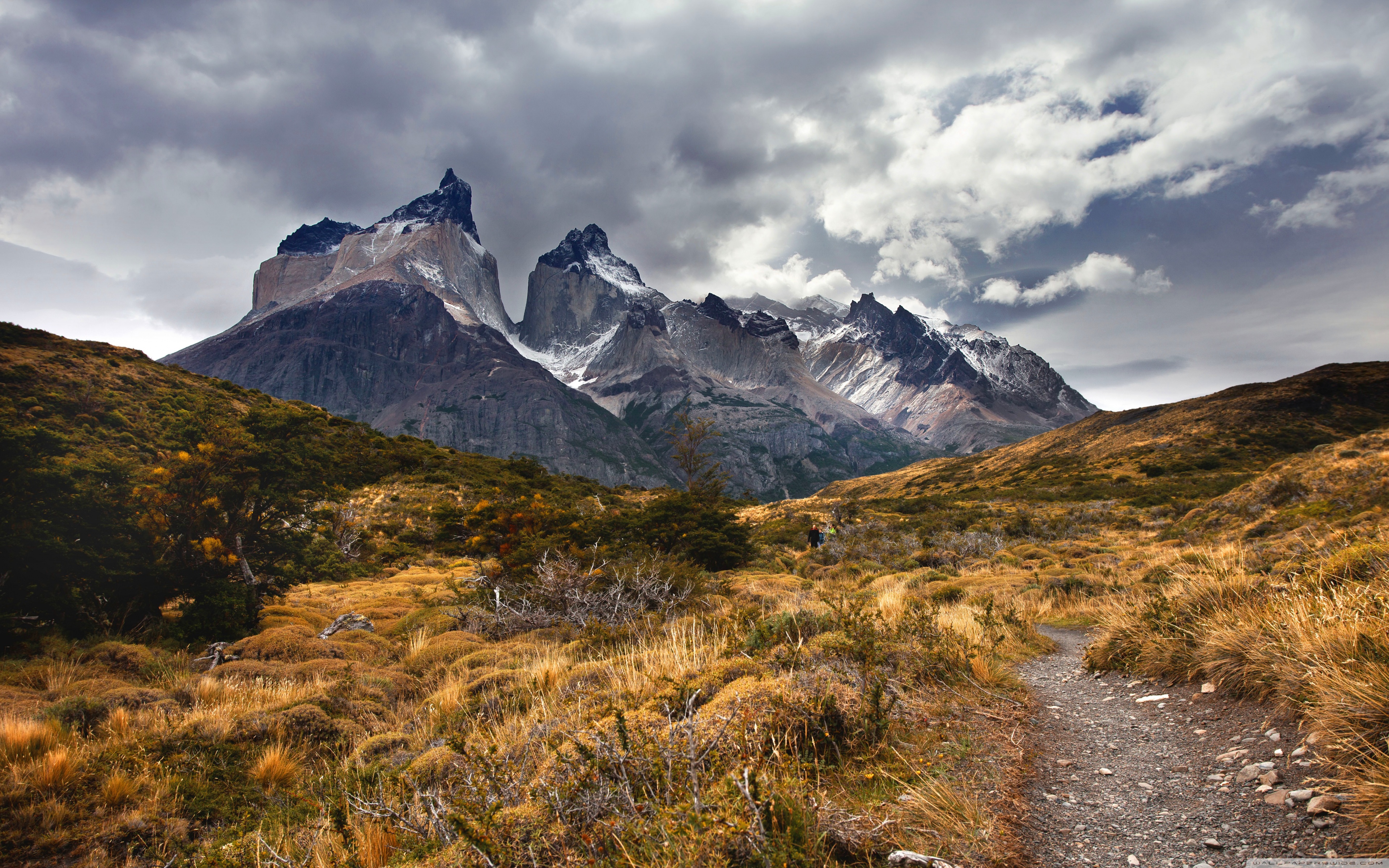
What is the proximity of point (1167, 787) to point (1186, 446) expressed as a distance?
62608mm

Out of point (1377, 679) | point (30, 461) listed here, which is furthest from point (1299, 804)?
point (30, 461)

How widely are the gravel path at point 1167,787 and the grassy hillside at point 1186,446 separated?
104 ft

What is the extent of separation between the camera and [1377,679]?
101 inches

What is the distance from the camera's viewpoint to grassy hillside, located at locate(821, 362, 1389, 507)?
37.2 meters

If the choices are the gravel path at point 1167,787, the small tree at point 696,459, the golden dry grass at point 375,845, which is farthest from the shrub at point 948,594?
the small tree at point 696,459

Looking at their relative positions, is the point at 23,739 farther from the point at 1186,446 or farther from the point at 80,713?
the point at 1186,446

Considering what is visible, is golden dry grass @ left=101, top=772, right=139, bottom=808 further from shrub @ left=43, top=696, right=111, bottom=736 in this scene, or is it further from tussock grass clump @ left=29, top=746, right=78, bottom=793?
shrub @ left=43, top=696, right=111, bottom=736

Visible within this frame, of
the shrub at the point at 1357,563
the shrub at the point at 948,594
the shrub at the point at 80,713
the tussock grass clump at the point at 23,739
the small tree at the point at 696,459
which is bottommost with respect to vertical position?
A: the shrub at the point at 948,594

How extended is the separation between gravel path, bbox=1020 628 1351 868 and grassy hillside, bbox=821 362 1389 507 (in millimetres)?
31722

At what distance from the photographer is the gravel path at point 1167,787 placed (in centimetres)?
235

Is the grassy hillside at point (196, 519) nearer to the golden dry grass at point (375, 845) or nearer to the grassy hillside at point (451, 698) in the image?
the grassy hillside at point (451, 698)

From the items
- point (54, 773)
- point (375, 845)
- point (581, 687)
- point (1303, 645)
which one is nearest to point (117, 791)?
point (54, 773)

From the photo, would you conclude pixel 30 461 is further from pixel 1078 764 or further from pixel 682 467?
pixel 682 467

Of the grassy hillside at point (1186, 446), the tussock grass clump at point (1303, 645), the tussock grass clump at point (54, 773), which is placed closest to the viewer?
the tussock grass clump at point (1303, 645)
